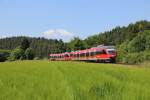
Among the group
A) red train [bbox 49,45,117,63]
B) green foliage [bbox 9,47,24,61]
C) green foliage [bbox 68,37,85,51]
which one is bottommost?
red train [bbox 49,45,117,63]

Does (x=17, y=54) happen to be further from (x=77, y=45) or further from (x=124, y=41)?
(x=124, y=41)

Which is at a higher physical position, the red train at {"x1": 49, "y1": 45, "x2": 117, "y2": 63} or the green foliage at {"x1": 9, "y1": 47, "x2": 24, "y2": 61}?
the green foliage at {"x1": 9, "y1": 47, "x2": 24, "y2": 61}

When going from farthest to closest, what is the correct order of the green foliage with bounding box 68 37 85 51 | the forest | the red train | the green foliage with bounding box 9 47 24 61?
the green foliage with bounding box 9 47 24 61, the green foliage with bounding box 68 37 85 51, the forest, the red train

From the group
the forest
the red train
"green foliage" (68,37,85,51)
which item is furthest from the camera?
"green foliage" (68,37,85,51)

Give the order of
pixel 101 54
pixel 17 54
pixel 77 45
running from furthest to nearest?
1. pixel 17 54
2. pixel 77 45
3. pixel 101 54

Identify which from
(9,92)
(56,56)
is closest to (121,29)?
(56,56)

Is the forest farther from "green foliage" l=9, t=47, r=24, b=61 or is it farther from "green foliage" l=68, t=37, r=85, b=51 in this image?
"green foliage" l=9, t=47, r=24, b=61

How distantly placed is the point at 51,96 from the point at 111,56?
49510 mm

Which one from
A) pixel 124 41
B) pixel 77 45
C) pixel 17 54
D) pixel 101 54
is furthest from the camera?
pixel 17 54

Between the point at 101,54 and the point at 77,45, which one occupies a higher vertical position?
the point at 77,45

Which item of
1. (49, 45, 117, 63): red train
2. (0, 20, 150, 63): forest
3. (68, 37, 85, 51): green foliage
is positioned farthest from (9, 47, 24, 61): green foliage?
(49, 45, 117, 63): red train

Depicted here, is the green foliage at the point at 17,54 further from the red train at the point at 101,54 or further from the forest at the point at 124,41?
the red train at the point at 101,54

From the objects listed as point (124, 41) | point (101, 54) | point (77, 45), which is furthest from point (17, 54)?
point (101, 54)

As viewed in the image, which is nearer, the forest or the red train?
the red train
